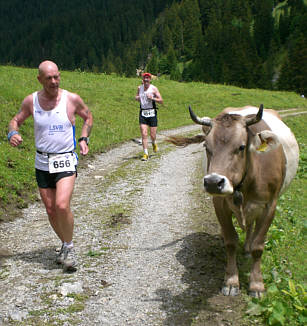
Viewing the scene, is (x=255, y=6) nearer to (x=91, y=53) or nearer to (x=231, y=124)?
(x=91, y=53)

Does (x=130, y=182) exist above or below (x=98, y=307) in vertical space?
below

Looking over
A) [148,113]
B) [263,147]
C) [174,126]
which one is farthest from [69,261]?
[174,126]

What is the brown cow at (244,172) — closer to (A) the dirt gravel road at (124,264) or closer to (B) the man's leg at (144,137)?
(A) the dirt gravel road at (124,264)

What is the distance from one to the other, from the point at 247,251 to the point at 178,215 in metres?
1.99

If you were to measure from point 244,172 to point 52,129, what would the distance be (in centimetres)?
260

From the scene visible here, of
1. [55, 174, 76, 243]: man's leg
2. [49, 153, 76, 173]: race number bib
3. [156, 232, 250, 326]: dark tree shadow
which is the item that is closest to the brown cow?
[156, 232, 250, 326]: dark tree shadow

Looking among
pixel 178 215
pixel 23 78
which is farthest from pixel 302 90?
pixel 178 215

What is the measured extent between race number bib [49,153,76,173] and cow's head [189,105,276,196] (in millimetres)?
1987

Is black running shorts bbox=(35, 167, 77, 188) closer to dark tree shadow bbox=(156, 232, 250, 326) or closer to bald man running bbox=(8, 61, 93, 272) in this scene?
bald man running bbox=(8, 61, 93, 272)

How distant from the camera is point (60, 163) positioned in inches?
212

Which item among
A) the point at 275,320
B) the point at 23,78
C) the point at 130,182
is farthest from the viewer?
the point at 23,78

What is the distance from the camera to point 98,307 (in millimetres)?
4566

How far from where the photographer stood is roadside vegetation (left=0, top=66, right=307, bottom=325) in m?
4.51

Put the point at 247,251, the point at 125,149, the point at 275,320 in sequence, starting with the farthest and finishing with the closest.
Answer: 1. the point at 125,149
2. the point at 247,251
3. the point at 275,320
